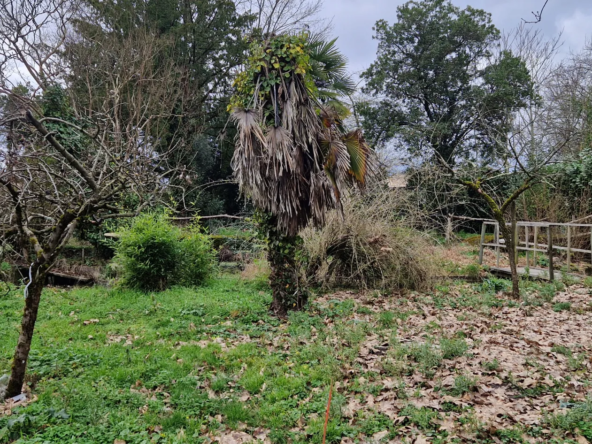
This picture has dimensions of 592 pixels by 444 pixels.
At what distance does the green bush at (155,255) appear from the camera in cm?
839

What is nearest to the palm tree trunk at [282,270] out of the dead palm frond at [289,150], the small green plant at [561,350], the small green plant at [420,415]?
the dead palm frond at [289,150]

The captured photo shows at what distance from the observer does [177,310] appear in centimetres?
685

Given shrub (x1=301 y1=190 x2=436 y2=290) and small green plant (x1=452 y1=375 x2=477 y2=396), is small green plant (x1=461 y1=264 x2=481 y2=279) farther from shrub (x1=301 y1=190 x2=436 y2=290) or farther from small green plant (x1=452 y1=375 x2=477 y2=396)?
small green plant (x1=452 y1=375 x2=477 y2=396)

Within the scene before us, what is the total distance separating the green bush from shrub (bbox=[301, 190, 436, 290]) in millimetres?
2821

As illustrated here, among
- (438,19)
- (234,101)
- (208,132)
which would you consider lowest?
(234,101)

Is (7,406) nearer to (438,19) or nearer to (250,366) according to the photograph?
(250,366)

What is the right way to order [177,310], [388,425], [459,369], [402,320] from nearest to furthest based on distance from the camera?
1. [388,425]
2. [459,369]
3. [402,320]
4. [177,310]

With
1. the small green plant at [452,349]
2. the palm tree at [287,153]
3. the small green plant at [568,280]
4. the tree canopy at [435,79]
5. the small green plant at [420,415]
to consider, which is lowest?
the small green plant at [420,415]

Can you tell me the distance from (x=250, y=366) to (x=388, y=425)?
1.92 meters

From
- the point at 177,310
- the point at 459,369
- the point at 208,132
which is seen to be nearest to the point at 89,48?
the point at 208,132

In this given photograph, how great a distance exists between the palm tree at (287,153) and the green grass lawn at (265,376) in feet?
4.36

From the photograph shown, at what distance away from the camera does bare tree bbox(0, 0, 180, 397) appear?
3.63 metres

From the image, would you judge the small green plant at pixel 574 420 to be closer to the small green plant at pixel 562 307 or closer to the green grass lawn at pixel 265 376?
the green grass lawn at pixel 265 376

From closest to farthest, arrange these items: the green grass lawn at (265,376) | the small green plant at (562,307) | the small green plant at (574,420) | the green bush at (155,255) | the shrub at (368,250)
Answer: the small green plant at (574,420) → the green grass lawn at (265,376) → the small green plant at (562,307) → the green bush at (155,255) → the shrub at (368,250)
